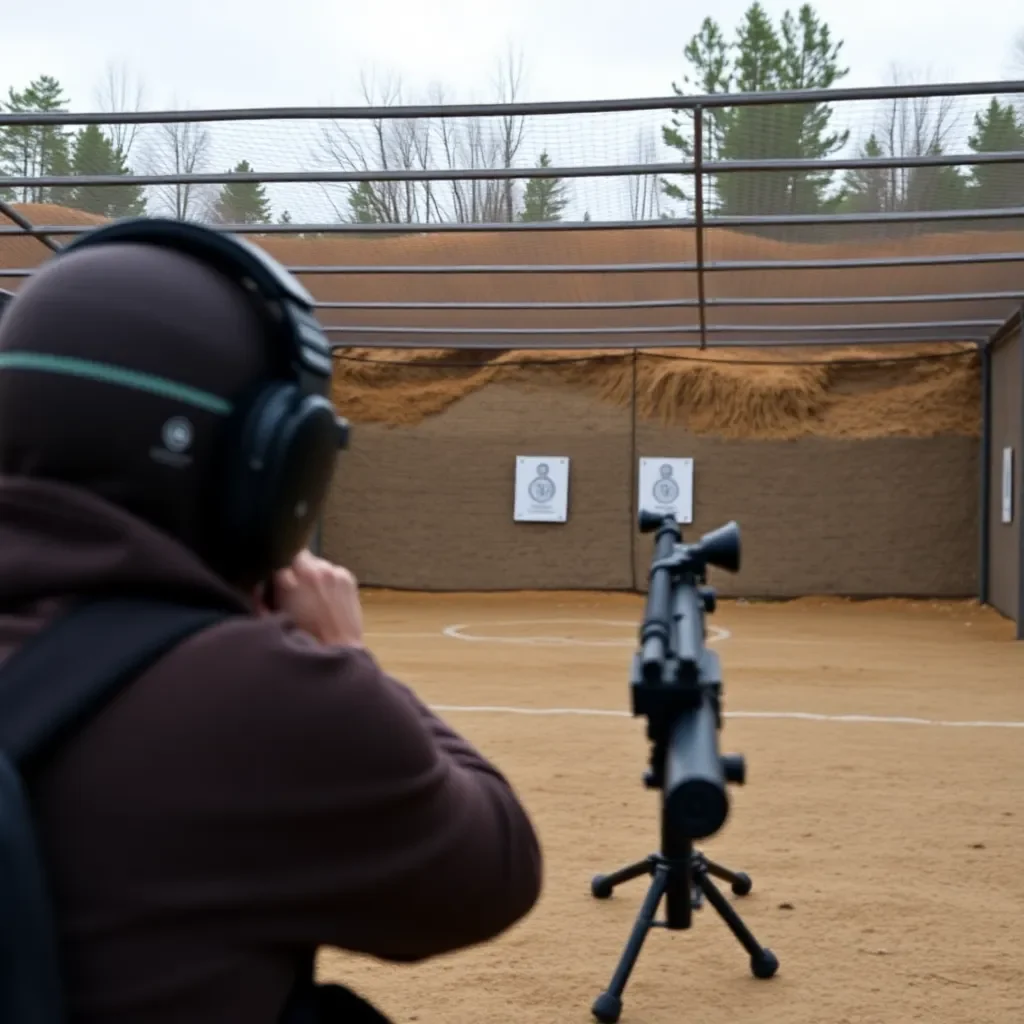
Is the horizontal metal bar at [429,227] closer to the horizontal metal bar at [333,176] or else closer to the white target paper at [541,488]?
the horizontal metal bar at [333,176]

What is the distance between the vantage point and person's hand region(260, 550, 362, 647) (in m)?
1.19

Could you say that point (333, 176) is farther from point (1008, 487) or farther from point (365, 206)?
point (1008, 487)

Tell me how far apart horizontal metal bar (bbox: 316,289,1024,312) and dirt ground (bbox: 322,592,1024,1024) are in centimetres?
351

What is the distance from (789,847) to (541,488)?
39.1 feet

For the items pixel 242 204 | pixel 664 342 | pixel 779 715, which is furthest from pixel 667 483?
pixel 779 715

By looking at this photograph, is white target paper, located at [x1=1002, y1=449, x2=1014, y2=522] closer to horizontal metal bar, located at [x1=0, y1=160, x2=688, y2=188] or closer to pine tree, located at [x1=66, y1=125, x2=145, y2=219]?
horizontal metal bar, located at [x1=0, y1=160, x2=688, y2=188]

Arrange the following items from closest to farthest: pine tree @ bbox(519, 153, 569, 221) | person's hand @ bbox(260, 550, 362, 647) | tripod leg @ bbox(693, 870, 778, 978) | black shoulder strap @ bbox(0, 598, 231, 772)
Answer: black shoulder strap @ bbox(0, 598, 231, 772), person's hand @ bbox(260, 550, 362, 647), tripod leg @ bbox(693, 870, 778, 978), pine tree @ bbox(519, 153, 569, 221)

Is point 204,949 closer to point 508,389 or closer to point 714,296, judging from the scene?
point 714,296

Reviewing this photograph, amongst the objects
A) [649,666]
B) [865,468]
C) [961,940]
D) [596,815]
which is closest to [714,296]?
[865,468]

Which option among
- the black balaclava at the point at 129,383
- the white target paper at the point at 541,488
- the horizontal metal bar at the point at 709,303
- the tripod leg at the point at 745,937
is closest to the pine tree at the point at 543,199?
the horizontal metal bar at the point at 709,303

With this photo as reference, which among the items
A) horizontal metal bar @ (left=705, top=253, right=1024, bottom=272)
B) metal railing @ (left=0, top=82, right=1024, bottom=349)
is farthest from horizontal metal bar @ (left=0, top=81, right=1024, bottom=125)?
horizontal metal bar @ (left=705, top=253, right=1024, bottom=272)

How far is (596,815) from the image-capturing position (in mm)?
4547

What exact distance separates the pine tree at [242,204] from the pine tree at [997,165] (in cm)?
495

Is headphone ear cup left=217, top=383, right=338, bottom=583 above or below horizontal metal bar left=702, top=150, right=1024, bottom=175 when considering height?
below
